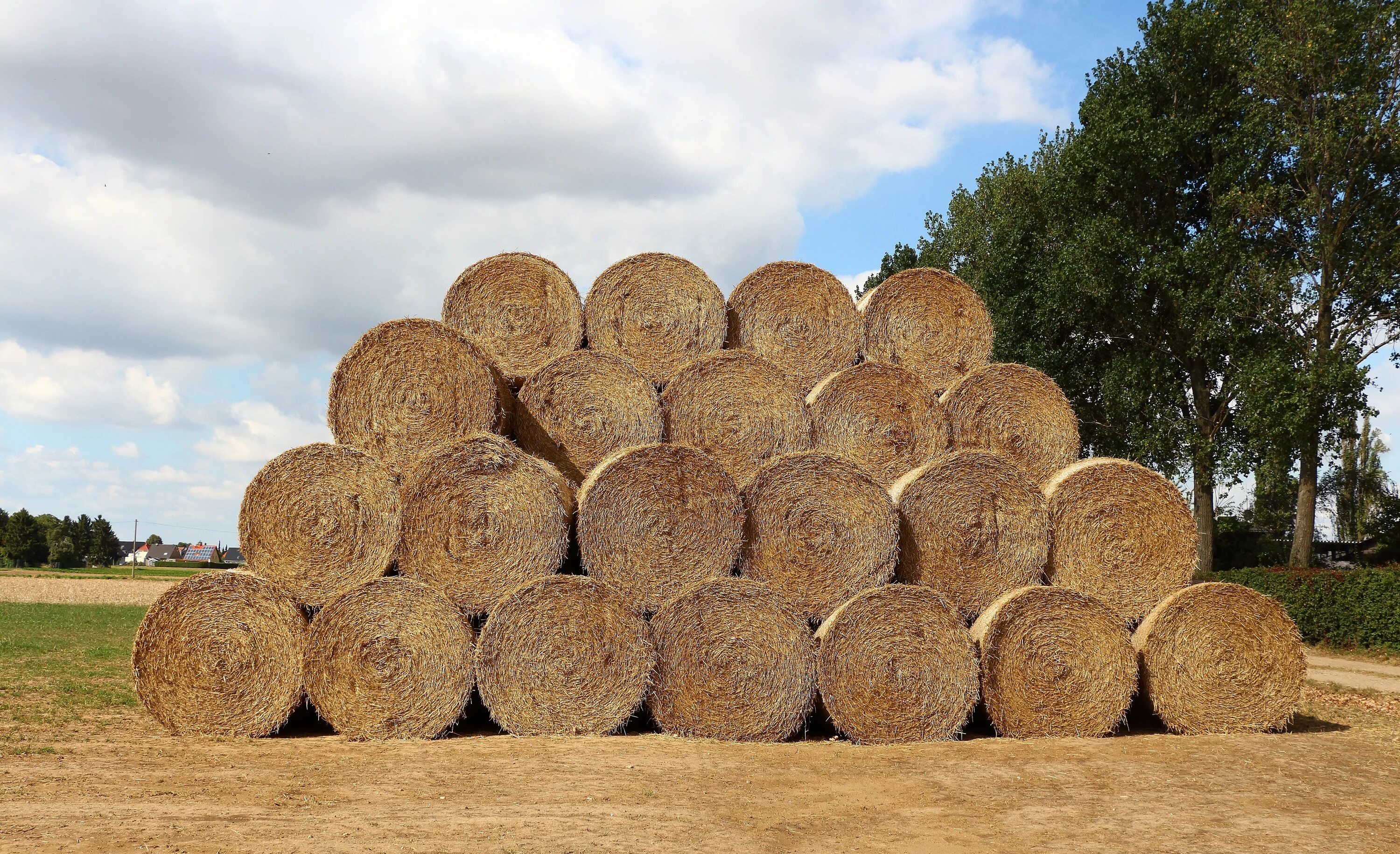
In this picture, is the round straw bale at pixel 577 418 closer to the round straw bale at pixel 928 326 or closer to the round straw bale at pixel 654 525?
the round straw bale at pixel 654 525

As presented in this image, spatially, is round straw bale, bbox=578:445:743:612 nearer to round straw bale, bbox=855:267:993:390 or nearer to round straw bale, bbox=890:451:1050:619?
round straw bale, bbox=890:451:1050:619

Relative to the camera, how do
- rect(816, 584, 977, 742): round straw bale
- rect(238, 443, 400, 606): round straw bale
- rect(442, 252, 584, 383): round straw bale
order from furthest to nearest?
rect(442, 252, 584, 383): round straw bale < rect(816, 584, 977, 742): round straw bale < rect(238, 443, 400, 606): round straw bale

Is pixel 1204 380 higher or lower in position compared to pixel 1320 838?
higher

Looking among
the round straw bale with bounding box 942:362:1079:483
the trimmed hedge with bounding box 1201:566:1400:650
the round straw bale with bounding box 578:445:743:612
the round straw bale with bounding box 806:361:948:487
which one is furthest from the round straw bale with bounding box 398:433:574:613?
the trimmed hedge with bounding box 1201:566:1400:650

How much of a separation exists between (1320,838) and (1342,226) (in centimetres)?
1808

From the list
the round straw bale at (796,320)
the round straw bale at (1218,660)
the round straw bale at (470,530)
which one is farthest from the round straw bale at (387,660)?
the round straw bale at (1218,660)

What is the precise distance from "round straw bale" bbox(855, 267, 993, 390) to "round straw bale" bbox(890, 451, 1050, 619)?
1.96 meters

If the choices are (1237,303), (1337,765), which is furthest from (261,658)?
(1237,303)

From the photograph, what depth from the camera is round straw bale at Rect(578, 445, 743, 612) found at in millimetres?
7961

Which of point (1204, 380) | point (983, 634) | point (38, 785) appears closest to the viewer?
point (38, 785)

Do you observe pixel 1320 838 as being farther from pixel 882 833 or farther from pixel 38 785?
pixel 38 785

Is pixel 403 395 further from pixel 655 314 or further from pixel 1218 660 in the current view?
pixel 1218 660

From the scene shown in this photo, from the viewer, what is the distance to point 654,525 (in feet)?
26.2

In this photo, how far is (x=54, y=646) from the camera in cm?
1475
